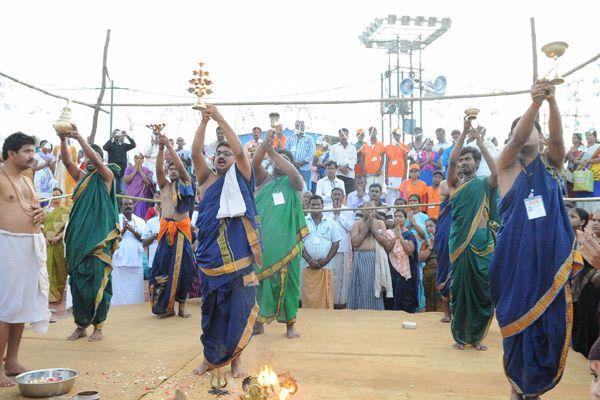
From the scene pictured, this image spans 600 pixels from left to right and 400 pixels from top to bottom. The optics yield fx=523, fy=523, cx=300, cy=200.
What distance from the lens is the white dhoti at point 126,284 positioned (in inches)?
357

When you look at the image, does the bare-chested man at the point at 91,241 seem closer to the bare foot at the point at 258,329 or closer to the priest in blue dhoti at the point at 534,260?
the bare foot at the point at 258,329

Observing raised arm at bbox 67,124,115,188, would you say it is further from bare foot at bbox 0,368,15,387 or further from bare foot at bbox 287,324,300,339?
bare foot at bbox 287,324,300,339

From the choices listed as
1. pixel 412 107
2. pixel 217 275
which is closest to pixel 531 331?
pixel 217 275

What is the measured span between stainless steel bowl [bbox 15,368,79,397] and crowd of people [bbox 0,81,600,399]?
311 millimetres

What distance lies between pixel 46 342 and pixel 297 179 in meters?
3.31

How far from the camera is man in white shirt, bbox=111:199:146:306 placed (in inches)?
352

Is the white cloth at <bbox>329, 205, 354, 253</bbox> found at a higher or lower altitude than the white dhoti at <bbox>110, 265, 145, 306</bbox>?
higher

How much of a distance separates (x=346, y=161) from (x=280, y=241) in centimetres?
594

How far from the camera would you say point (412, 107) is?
68.7 feet

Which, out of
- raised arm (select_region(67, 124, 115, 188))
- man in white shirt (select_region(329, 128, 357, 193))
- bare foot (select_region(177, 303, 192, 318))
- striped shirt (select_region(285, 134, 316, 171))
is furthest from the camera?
man in white shirt (select_region(329, 128, 357, 193))

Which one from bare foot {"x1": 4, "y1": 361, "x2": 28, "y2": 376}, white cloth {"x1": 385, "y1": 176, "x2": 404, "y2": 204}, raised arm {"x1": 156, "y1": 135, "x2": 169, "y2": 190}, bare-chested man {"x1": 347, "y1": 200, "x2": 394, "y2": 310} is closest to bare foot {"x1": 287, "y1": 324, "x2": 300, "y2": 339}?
bare-chested man {"x1": 347, "y1": 200, "x2": 394, "y2": 310}

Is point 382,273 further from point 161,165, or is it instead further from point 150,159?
point 150,159

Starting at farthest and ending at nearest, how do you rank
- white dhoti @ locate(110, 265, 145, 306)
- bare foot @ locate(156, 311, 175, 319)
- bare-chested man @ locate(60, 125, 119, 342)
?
1. white dhoti @ locate(110, 265, 145, 306)
2. bare foot @ locate(156, 311, 175, 319)
3. bare-chested man @ locate(60, 125, 119, 342)

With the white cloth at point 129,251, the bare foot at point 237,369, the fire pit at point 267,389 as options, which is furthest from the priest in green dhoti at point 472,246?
the white cloth at point 129,251
